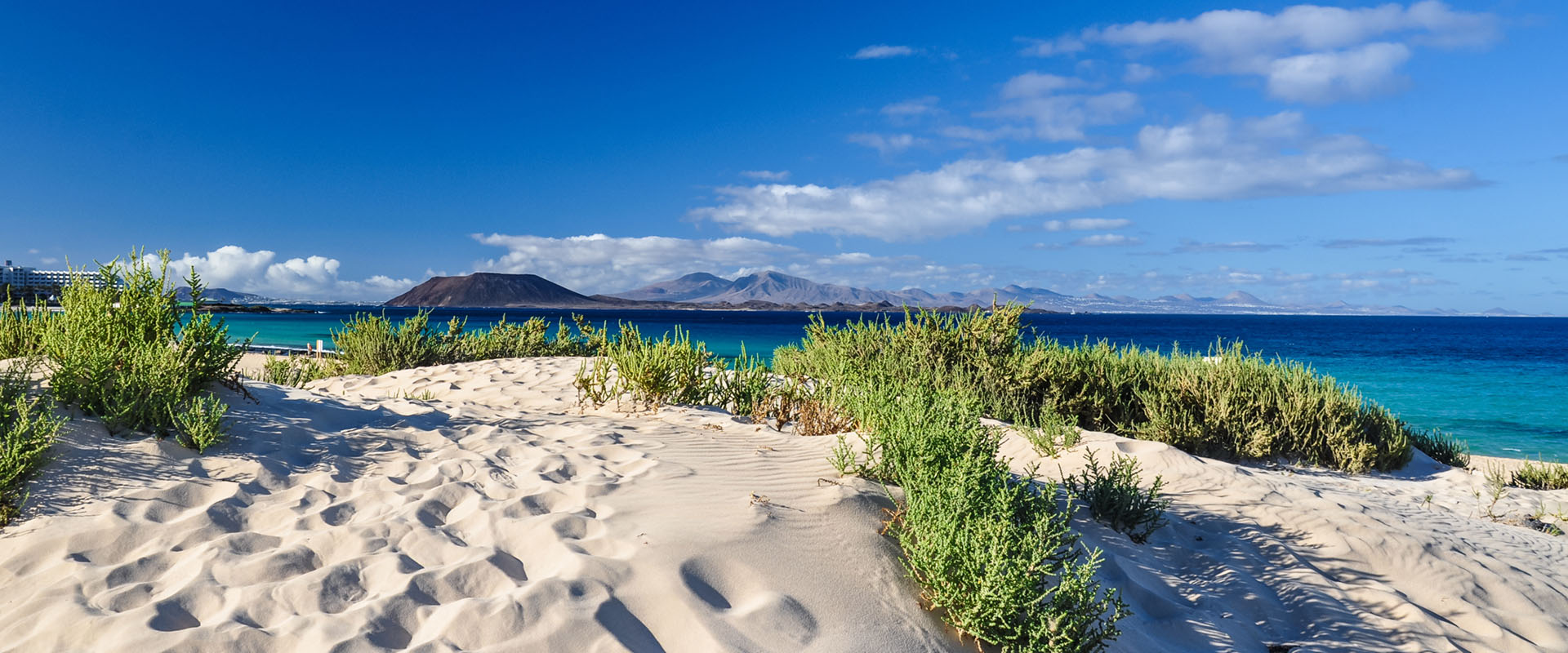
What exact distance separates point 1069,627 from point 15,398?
5199 mm

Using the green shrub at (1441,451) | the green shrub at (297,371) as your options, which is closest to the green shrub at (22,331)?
A: the green shrub at (297,371)

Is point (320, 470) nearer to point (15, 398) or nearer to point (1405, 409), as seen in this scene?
point (15, 398)

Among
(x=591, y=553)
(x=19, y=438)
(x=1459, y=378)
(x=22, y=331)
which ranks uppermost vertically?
(x=22, y=331)

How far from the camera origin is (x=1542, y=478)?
7.73 m

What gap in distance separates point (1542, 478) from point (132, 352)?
12423 millimetres

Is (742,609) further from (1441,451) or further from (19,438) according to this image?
(1441,451)

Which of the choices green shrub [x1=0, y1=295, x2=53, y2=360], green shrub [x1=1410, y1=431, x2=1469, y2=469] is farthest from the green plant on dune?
green shrub [x1=1410, y1=431, x2=1469, y2=469]

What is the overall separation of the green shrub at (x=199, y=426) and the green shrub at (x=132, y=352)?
0.29 feet

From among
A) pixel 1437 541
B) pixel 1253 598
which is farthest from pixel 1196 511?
pixel 1437 541

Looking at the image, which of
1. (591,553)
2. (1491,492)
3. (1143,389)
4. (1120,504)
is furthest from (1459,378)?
(591,553)

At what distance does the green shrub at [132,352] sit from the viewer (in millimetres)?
4047

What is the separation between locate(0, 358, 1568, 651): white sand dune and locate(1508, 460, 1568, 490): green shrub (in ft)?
9.74

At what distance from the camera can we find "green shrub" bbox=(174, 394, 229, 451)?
3.88 meters

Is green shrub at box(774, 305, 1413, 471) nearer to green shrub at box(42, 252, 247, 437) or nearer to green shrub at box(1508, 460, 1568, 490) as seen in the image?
green shrub at box(1508, 460, 1568, 490)
